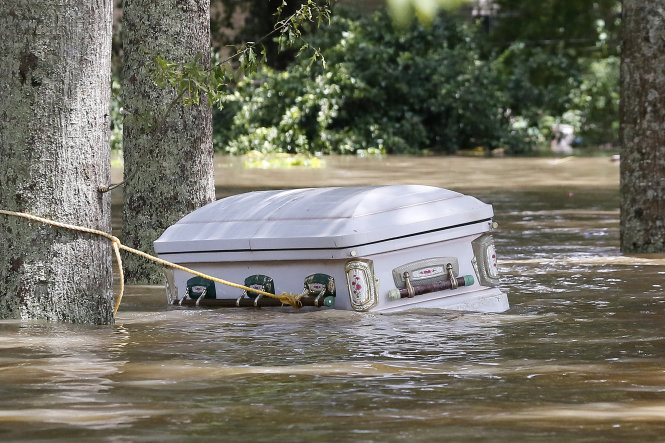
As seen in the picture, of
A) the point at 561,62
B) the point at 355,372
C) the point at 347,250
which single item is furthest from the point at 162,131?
the point at 561,62

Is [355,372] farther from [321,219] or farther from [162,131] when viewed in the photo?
[162,131]

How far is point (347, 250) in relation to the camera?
26.0 ft

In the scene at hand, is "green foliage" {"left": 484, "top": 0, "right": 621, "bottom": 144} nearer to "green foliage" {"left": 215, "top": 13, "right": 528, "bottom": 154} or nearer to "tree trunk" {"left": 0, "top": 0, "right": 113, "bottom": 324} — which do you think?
"green foliage" {"left": 215, "top": 13, "right": 528, "bottom": 154}

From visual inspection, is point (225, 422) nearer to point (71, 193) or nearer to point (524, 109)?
point (71, 193)

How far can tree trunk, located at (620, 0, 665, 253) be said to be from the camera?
11.6 meters

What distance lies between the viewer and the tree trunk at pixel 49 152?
7.55m

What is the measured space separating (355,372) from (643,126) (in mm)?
6251

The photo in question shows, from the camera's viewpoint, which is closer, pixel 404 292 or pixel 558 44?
pixel 404 292

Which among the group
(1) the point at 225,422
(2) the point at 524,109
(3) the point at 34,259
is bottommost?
(1) the point at 225,422

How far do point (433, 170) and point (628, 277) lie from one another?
13113 millimetres

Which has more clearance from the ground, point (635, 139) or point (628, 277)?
point (635, 139)

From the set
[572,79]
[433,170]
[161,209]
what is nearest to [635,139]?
[161,209]

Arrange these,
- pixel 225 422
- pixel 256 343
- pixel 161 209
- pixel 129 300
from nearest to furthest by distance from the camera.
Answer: pixel 225 422 → pixel 256 343 → pixel 129 300 → pixel 161 209

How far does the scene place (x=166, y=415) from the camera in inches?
211
